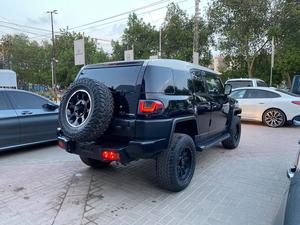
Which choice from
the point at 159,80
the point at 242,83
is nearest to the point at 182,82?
the point at 159,80

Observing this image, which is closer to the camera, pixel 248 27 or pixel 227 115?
pixel 227 115

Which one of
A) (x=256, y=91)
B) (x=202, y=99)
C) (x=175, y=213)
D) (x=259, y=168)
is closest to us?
(x=175, y=213)

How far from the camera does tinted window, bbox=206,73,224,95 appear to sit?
519 centimetres

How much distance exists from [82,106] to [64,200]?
4.35ft

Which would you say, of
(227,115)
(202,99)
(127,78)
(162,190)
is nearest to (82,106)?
(127,78)

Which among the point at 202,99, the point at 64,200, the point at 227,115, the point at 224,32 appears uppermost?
the point at 224,32

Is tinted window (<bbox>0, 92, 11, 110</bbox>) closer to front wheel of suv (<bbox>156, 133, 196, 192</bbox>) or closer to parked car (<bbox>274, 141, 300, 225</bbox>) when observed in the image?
front wheel of suv (<bbox>156, 133, 196, 192</bbox>)

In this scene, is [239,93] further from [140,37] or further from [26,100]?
[140,37]

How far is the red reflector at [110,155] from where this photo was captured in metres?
3.36

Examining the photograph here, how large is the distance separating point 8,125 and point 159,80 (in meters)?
3.70

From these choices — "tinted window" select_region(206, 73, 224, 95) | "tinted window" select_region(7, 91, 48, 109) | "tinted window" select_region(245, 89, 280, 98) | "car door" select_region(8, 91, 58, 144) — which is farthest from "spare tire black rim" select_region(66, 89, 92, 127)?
"tinted window" select_region(245, 89, 280, 98)

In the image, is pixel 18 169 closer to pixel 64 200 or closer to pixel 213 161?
pixel 64 200

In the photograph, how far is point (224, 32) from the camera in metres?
22.5

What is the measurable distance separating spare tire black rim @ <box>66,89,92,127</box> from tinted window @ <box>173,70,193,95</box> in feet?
4.32
